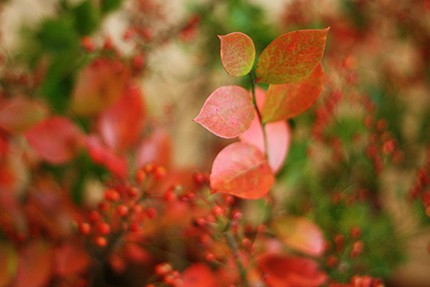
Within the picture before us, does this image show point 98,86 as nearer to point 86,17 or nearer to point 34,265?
point 86,17

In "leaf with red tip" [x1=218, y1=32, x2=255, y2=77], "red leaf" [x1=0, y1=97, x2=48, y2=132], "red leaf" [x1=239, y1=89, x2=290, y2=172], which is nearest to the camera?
"leaf with red tip" [x1=218, y1=32, x2=255, y2=77]

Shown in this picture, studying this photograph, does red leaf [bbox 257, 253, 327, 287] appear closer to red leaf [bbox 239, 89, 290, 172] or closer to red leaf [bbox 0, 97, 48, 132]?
red leaf [bbox 239, 89, 290, 172]

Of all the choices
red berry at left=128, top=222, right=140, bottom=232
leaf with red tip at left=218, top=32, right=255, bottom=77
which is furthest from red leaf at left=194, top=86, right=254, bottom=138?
red berry at left=128, top=222, right=140, bottom=232

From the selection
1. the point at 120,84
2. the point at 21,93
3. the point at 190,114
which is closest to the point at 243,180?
the point at 120,84

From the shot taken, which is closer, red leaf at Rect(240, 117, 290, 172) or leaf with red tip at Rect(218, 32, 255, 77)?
leaf with red tip at Rect(218, 32, 255, 77)

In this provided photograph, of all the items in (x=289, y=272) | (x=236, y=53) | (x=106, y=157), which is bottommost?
(x=289, y=272)

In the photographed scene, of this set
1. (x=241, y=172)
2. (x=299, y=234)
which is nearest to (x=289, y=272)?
(x=299, y=234)

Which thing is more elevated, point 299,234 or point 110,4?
point 110,4

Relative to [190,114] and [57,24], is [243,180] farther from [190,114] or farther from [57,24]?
[190,114]
